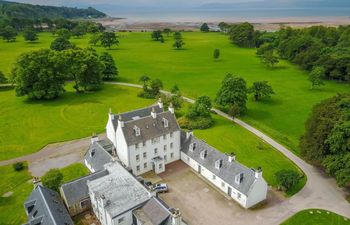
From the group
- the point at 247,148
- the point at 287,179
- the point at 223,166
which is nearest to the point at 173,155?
the point at 223,166

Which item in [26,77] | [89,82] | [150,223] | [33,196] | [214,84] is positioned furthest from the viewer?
[214,84]

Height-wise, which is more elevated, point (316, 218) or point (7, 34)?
point (7, 34)

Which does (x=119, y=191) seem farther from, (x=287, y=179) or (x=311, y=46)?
(x=311, y=46)

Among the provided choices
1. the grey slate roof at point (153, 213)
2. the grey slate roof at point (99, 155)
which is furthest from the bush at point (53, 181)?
the grey slate roof at point (153, 213)

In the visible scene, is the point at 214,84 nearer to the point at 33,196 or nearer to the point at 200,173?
the point at 200,173

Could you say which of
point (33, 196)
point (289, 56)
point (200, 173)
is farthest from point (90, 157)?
point (289, 56)

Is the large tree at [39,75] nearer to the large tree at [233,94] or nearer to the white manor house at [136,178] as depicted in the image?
the white manor house at [136,178]
